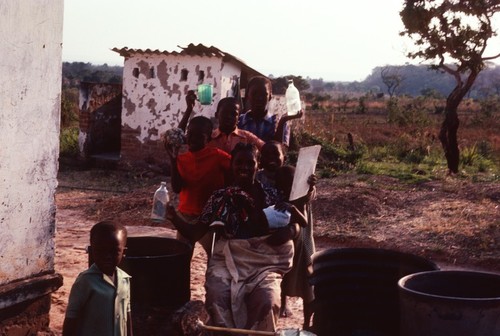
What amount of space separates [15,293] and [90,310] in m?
0.83

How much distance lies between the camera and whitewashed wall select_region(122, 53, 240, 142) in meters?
Result: 13.0

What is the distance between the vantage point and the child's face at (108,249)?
3.12 metres

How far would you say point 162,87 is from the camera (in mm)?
13438

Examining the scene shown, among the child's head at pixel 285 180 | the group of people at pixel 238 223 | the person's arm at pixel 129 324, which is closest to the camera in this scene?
the person's arm at pixel 129 324

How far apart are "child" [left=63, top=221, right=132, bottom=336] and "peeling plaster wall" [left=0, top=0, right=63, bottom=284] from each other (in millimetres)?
801

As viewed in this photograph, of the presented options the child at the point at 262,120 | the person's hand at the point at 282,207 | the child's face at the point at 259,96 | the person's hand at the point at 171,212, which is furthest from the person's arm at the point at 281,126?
the person's hand at the point at 171,212

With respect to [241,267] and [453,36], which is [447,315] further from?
[453,36]

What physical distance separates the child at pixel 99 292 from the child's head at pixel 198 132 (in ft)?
3.98

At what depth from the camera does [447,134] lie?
13.6 m

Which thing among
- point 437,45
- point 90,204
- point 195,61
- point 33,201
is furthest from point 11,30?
point 437,45

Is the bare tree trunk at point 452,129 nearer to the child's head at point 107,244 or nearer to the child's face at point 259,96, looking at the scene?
the child's face at point 259,96

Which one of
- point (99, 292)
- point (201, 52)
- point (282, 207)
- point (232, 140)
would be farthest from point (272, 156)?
point (201, 52)

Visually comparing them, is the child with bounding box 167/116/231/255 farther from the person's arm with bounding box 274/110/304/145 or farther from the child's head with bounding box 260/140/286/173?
the person's arm with bounding box 274/110/304/145

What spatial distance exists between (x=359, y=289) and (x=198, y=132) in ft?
4.74
